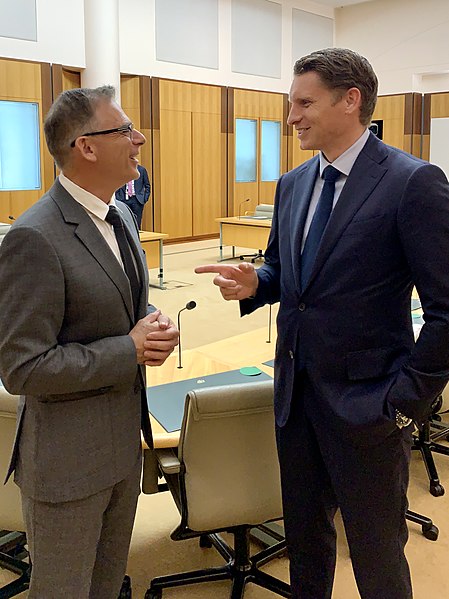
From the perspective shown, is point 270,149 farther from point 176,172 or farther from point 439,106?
point 439,106

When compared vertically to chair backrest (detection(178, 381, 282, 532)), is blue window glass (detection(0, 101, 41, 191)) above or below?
above

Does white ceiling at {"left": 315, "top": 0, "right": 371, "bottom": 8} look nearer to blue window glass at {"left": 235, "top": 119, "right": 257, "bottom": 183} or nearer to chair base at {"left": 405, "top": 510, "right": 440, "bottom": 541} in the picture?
blue window glass at {"left": 235, "top": 119, "right": 257, "bottom": 183}

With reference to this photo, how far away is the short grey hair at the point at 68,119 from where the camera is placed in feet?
5.22

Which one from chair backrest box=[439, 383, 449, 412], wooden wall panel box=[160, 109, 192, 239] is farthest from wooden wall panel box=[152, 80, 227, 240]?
chair backrest box=[439, 383, 449, 412]

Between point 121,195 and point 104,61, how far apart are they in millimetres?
2389

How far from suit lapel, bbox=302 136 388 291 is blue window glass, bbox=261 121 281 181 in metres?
13.4

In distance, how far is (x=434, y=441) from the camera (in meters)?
3.71

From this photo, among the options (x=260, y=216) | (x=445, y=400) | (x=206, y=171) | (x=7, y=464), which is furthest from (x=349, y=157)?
(x=206, y=171)

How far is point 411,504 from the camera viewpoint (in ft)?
10.5

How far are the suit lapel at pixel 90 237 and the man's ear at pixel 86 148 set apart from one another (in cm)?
10

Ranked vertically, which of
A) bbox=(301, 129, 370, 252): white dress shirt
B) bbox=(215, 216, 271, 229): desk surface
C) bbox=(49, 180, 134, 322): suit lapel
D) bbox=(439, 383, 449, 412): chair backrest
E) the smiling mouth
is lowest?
bbox=(439, 383, 449, 412): chair backrest

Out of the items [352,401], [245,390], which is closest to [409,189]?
[352,401]

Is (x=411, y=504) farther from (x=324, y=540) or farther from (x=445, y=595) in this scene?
(x=324, y=540)

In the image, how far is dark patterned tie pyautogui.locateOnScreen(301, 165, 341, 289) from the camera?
1815mm
